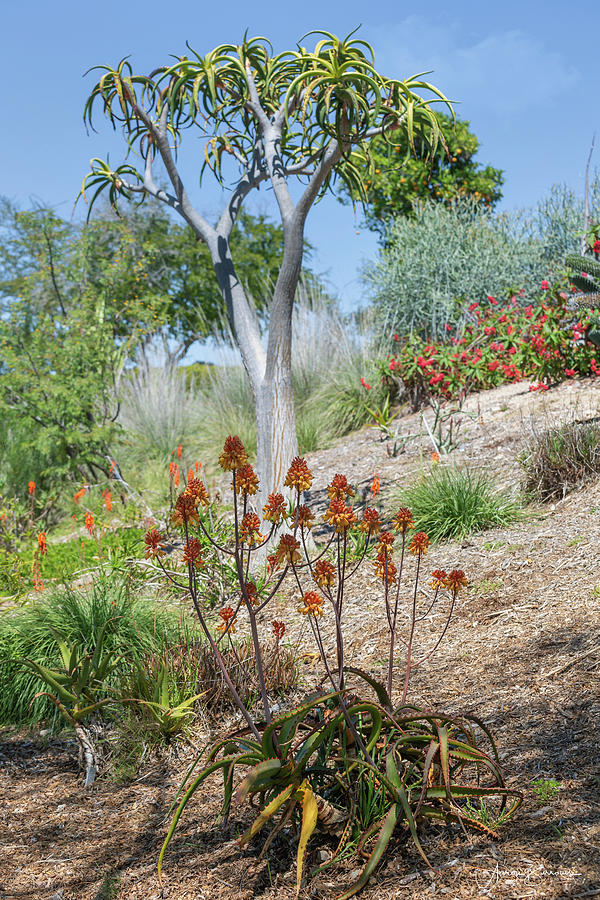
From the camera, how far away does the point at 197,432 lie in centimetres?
1063

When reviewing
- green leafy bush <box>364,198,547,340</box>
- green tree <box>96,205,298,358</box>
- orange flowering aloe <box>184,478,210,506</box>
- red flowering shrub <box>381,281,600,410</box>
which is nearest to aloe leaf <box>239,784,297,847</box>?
orange flowering aloe <box>184,478,210,506</box>

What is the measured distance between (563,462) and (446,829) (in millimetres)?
3556

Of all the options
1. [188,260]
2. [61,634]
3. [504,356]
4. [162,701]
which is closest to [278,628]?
[162,701]

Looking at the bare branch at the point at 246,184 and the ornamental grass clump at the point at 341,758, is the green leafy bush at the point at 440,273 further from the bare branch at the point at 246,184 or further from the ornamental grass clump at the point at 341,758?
the ornamental grass clump at the point at 341,758

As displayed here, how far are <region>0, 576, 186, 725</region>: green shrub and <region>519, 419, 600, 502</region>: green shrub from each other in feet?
9.39

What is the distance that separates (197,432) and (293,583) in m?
6.03

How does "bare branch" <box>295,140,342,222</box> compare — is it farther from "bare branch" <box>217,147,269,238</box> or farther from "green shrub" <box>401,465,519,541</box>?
"green shrub" <box>401,465,519,541</box>

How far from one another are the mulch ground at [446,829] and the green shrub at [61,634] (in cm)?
17

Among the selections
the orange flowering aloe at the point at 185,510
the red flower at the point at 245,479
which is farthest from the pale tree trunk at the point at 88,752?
the red flower at the point at 245,479

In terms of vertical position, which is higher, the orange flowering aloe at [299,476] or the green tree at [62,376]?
the green tree at [62,376]

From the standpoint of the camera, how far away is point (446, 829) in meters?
2.01

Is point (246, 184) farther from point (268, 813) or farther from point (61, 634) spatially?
point (268, 813)

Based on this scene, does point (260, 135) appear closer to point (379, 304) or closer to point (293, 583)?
point (293, 583)

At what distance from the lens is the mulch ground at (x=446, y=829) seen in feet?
6.07
